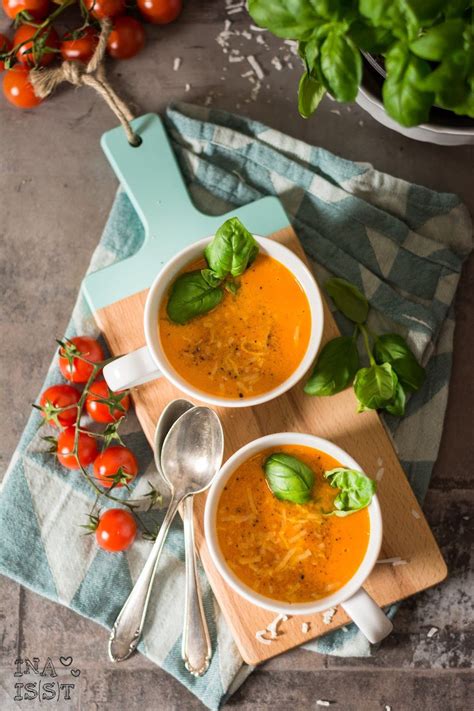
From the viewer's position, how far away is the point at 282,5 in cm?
130

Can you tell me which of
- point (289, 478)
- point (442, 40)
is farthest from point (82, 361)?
point (442, 40)

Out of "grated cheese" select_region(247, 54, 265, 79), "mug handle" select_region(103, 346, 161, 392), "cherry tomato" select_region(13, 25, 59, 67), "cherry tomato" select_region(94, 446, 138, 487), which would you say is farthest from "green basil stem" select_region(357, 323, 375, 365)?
"cherry tomato" select_region(13, 25, 59, 67)

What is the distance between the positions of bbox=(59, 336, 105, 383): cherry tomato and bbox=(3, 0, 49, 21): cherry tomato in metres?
0.82

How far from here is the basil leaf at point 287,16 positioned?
126cm

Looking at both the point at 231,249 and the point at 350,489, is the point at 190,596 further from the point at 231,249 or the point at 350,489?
the point at 231,249

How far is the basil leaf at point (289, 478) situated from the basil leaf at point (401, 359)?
0.34 meters

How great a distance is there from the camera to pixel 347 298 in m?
1.88

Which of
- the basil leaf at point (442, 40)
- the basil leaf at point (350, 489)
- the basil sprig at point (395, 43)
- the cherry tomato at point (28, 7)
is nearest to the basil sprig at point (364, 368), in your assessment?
the basil leaf at point (350, 489)

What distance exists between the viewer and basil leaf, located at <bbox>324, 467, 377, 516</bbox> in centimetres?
161

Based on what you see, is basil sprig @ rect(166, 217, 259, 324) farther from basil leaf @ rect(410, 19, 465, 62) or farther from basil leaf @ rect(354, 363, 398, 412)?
basil leaf @ rect(410, 19, 465, 62)

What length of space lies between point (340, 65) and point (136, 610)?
4.16ft

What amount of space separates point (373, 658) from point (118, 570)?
2.16 feet

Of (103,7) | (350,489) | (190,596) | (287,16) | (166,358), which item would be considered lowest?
(190,596)

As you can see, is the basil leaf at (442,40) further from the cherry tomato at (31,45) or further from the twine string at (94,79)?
the cherry tomato at (31,45)
